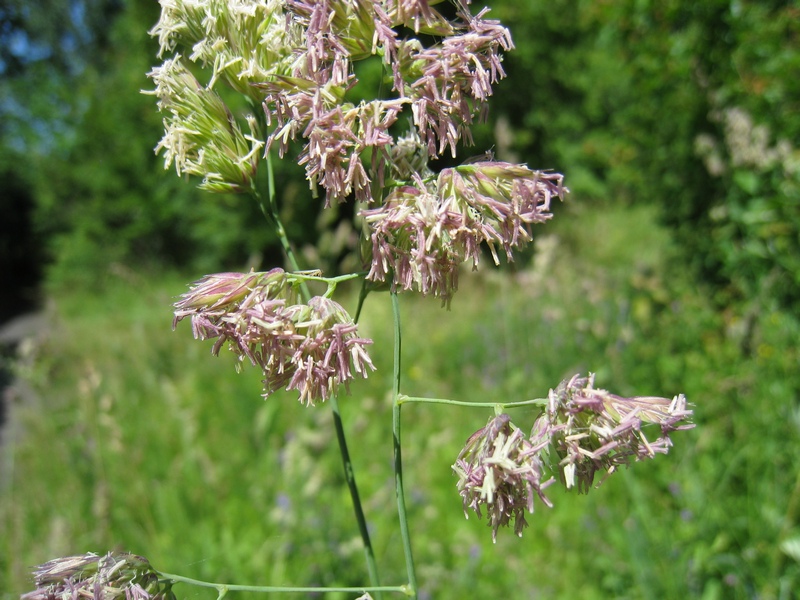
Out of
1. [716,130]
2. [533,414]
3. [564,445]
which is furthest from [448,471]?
[716,130]

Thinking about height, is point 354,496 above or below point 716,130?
below

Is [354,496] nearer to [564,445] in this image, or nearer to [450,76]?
[564,445]

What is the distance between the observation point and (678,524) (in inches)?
104

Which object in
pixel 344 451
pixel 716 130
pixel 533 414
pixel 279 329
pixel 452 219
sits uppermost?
pixel 716 130

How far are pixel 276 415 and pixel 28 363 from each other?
1448 mm

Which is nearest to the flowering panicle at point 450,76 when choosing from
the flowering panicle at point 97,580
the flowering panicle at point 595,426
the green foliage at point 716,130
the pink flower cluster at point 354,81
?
the pink flower cluster at point 354,81

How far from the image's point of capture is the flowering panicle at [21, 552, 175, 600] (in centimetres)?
86

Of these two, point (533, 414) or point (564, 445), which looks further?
point (533, 414)

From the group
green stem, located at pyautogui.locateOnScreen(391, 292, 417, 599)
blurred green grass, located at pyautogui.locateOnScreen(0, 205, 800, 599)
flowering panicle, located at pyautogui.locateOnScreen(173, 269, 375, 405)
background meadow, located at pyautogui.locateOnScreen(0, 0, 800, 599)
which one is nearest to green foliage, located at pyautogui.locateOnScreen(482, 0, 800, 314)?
background meadow, located at pyautogui.locateOnScreen(0, 0, 800, 599)

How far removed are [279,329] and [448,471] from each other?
2.80m

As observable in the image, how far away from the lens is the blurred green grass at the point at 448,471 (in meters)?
2.45

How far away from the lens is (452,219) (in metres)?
0.82

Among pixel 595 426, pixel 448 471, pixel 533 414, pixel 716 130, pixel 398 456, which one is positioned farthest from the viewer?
pixel 716 130

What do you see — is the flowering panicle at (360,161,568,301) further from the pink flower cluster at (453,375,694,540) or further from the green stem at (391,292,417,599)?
the pink flower cluster at (453,375,694,540)
